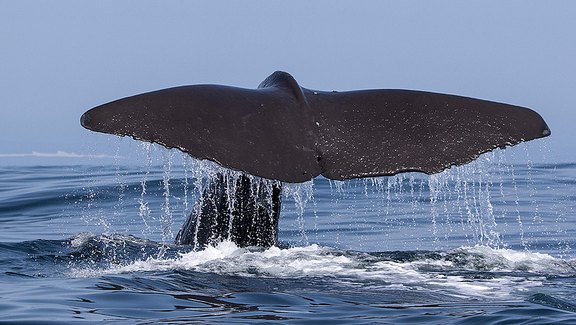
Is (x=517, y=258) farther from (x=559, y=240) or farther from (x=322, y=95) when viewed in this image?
(x=559, y=240)

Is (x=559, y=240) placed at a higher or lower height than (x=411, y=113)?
lower

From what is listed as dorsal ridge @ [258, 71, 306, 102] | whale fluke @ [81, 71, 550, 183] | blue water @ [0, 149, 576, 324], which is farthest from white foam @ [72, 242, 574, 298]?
dorsal ridge @ [258, 71, 306, 102]

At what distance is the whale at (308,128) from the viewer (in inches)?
205

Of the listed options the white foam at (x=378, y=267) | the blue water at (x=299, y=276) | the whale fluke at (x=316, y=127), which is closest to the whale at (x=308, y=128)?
the whale fluke at (x=316, y=127)

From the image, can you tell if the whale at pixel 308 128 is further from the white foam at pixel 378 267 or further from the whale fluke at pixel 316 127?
the white foam at pixel 378 267

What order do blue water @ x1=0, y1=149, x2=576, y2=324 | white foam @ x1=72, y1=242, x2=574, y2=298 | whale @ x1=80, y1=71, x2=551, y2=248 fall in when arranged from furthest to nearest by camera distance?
1. white foam @ x1=72, y1=242, x2=574, y2=298
2. whale @ x1=80, y1=71, x2=551, y2=248
3. blue water @ x1=0, y1=149, x2=576, y2=324

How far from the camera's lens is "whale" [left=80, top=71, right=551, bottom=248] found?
5.22m

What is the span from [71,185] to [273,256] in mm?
8921

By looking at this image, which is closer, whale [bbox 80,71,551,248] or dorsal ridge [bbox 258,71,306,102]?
whale [bbox 80,71,551,248]

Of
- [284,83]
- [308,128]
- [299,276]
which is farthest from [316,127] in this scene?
[299,276]

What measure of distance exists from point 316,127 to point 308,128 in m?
0.06

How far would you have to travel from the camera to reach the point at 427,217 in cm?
1190

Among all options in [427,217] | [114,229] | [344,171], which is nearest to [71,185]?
[114,229]

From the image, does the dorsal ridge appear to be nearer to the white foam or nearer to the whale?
the whale
